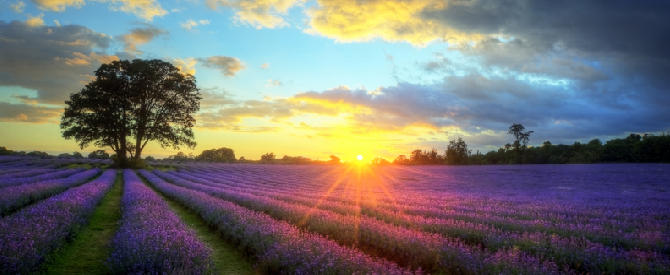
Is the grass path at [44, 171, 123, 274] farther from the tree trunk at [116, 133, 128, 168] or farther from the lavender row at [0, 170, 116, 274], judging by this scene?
the tree trunk at [116, 133, 128, 168]

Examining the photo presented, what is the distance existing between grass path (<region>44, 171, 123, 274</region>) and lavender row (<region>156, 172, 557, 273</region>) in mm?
3405

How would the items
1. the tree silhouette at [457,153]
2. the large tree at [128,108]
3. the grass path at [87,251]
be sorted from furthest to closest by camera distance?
the tree silhouette at [457,153], the large tree at [128,108], the grass path at [87,251]

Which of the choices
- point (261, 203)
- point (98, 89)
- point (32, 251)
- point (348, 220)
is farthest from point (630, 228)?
point (98, 89)

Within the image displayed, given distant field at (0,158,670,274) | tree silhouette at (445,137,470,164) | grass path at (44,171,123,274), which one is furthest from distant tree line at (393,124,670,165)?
grass path at (44,171,123,274)

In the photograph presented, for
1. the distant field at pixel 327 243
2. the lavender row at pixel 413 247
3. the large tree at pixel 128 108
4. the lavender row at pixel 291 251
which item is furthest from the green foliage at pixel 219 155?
the lavender row at pixel 413 247

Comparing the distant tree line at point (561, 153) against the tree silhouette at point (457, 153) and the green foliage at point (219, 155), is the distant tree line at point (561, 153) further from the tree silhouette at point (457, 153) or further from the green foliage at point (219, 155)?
the green foliage at point (219, 155)

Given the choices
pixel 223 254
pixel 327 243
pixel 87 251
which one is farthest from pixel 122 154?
pixel 327 243

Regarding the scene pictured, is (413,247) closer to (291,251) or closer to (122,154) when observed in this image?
(291,251)

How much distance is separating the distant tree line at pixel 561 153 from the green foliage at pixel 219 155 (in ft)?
144

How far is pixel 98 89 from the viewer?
3161 cm

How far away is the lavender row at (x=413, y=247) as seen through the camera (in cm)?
352

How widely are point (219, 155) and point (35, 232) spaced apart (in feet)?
269

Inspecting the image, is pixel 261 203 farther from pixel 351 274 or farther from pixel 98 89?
pixel 98 89

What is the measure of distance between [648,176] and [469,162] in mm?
38422
